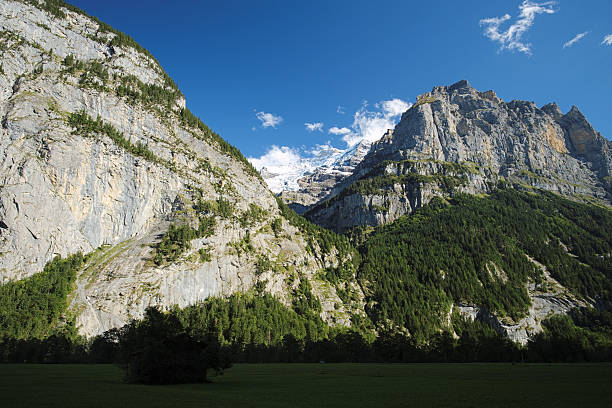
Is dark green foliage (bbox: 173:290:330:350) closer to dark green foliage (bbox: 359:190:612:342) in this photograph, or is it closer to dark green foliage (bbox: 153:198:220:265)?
dark green foliage (bbox: 153:198:220:265)

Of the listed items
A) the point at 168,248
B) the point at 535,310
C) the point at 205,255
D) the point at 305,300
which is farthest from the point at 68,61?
the point at 535,310

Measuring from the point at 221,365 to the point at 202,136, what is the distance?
165163 millimetres

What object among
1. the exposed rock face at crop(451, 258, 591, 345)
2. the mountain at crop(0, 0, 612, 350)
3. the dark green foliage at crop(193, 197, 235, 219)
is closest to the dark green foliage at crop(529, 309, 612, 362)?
the mountain at crop(0, 0, 612, 350)

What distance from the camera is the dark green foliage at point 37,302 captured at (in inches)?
3474

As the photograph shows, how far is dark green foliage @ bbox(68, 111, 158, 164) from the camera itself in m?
132

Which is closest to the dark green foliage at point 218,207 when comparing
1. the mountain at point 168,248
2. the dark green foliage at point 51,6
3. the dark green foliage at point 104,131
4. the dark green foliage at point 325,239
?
the mountain at point 168,248

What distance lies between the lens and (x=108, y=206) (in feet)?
420

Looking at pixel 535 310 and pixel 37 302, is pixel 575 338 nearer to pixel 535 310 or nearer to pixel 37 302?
pixel 535 310

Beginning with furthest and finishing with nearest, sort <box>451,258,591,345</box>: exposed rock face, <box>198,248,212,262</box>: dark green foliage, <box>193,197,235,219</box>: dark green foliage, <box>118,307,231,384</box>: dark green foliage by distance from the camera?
1. <box>451,258,591,345</box>: exposed rock face
2. <box>193,197,235,219</box>: dark green foliage
3. <box>198,248,212,262</box>: dark green foliage
4. <box>118,307,231,384</box>: dark green foliage

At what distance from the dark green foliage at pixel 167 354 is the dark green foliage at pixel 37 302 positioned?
247ft

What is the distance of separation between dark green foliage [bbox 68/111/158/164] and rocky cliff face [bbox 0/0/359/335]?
541mm

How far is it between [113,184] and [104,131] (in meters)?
23.9

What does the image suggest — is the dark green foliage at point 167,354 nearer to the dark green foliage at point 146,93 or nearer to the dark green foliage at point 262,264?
the dark green foliage at point 262,264

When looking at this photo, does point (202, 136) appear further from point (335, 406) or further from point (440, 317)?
point (335, 406)
